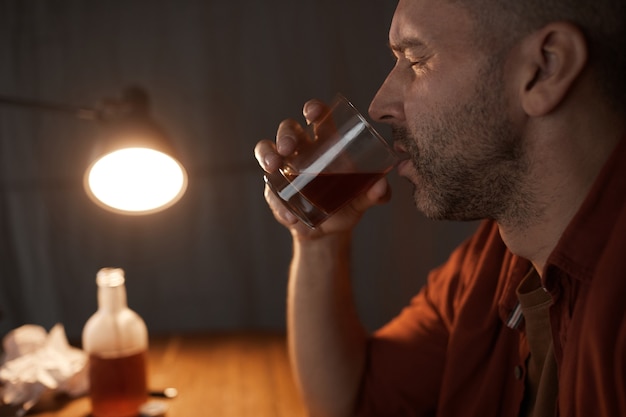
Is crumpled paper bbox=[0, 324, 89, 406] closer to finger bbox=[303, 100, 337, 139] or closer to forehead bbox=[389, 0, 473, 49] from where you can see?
finger bbox=[303, 100, 337, 139]

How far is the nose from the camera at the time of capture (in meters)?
1.21

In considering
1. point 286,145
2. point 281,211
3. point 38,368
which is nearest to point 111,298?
point 38,368

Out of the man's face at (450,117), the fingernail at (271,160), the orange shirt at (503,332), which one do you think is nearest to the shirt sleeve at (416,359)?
the orange shirt at (503,332)

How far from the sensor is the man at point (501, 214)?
1014mm

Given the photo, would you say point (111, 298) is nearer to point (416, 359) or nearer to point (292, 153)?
point (292, 153)

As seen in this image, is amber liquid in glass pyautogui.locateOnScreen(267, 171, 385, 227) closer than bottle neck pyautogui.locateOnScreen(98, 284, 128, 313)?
Yes

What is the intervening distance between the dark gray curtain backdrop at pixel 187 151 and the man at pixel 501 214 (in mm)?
738

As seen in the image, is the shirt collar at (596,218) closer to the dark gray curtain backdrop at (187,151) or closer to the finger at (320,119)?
the finger at (320,119)

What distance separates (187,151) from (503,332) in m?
1.17

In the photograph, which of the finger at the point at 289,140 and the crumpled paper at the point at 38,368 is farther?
the crumpled paper at the point at 38,368

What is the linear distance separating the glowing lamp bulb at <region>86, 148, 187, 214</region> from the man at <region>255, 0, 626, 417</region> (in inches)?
9.1

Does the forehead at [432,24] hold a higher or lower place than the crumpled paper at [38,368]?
higher

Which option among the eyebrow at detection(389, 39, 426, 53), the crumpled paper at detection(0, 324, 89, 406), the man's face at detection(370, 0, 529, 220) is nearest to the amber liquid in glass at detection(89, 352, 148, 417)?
the crumpled paper at detection(0, 324, 89, 406)

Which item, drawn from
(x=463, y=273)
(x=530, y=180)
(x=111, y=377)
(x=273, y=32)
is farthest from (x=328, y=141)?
(x=273, y=32)
